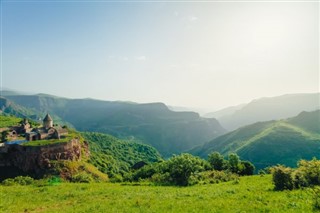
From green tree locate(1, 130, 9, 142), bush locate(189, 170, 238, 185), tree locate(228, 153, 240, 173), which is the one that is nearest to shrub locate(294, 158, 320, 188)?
bush locate(189, 170, 238, 185)

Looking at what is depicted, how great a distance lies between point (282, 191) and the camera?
24375 mm

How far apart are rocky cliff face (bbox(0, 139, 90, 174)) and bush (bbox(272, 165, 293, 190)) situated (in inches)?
2476

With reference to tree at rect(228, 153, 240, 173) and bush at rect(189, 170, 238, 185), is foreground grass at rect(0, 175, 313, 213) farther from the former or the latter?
tree at rect(228, 153, 240, 173)

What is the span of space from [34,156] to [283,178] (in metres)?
66.1

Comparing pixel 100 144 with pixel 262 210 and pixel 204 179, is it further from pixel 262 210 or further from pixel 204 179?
pixel 262 210

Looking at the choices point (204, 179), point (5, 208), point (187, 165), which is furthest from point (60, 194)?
point (204, 179)

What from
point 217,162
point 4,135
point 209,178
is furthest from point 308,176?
point 4,135

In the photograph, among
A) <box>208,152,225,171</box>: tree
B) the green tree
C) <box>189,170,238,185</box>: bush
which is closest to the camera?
<box>189,170,238,185</box>: bush

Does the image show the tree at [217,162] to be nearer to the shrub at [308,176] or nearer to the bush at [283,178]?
the bush at [283,178]

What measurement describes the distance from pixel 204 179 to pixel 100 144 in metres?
153

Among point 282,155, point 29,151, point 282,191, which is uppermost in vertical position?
point 282,191

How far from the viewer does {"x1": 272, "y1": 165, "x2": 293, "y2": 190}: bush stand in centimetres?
2533

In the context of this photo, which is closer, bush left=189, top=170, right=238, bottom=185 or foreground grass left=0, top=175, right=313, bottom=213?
foreground grass left=0, top=175, right=313, bottom=213

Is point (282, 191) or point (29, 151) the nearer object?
point (282, 191)
